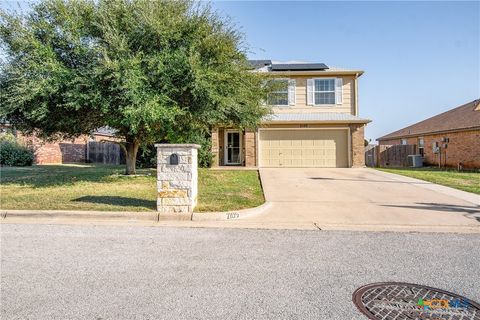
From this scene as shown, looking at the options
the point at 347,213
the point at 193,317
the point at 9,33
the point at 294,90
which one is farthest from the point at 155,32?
the point at 294,90

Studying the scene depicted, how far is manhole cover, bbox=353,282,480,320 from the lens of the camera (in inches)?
115

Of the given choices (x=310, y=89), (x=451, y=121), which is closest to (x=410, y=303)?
(x=310, y=89)

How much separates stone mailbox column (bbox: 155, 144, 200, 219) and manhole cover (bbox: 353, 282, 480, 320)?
4.17 m

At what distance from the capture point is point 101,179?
11.9 meters

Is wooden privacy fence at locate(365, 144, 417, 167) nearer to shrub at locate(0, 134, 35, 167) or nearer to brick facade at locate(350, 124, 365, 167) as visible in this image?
brick facade at locate(350, 124, 365, 167)

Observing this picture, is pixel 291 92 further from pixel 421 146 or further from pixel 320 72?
pixel 421 146

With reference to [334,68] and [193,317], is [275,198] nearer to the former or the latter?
[193,317]

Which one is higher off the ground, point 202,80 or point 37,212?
point 202,80

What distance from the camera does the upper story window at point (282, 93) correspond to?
1644 cm

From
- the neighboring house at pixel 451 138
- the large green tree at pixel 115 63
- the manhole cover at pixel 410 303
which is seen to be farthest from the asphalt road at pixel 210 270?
the neighboring house at pixel 451 138

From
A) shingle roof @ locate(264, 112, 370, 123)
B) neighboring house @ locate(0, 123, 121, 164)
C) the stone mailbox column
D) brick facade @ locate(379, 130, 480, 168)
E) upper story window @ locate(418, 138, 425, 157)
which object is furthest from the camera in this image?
upper story window @ locate(418, 138, 425, 157)

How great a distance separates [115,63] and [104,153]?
18.1 meters

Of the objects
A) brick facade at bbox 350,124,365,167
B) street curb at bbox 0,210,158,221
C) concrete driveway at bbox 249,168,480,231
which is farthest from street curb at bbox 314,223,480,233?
brick facade at bbox 350,124,365,167

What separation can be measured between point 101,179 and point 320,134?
11.5 meters
